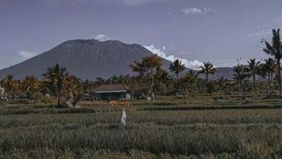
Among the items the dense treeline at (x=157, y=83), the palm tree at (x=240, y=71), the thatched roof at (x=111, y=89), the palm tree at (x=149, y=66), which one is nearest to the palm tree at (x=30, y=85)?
the dense treeline at (x=157, y=83)

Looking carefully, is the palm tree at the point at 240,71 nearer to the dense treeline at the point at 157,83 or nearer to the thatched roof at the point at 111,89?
the dense treeline at the point at 157,83

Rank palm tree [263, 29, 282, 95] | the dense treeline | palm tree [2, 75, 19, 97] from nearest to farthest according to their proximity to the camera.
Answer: palm tree [263, 29, 282, 95] → the dense treeline → palm tree [2, 75, 19, 97]

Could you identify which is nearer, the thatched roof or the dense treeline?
the dense treeline

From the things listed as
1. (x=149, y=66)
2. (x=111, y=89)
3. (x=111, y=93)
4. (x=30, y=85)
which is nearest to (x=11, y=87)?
(x=30, y=85)

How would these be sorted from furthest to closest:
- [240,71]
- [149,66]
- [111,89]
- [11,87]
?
[111,89]
[11,87]
[240,71]
[149,66]

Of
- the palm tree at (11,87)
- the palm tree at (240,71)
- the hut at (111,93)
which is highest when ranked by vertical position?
the palm tree at (240,71)

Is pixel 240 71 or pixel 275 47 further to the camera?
pixel 240 71

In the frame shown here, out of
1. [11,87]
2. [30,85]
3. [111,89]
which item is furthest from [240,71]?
[11,87]

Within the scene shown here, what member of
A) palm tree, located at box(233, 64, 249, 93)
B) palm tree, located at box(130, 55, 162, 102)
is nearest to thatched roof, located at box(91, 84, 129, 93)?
palm tree, located at box(130, 55, 162, 102)

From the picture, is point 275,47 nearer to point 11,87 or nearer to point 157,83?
point 157,83

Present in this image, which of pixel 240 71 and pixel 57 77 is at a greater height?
pixel 240 71

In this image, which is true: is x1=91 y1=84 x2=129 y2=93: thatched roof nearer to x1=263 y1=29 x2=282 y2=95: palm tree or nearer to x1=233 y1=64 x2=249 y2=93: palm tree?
x1=233 y1=64 x2=249 y2=93: palm tree

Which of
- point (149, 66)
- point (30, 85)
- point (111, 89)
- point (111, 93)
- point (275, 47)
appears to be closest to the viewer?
point (275, 47)

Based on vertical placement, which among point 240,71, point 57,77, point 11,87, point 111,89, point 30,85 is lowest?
point 111,89
